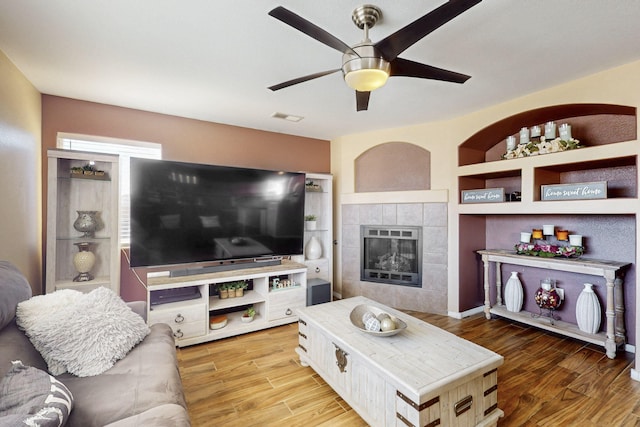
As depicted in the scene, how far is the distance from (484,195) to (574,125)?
1.00m

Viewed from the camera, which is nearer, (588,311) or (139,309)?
(139,309)

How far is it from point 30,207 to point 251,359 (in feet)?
7.31

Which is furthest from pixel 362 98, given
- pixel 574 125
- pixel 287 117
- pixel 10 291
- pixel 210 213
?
pixel 574 125

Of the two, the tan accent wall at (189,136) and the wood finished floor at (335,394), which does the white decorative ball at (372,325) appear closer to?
the wood finished floor at (335,394)

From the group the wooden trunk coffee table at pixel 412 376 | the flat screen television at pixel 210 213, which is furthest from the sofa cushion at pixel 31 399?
the flat screen television at pixel 210 213

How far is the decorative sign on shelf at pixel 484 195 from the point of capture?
9.93 feet

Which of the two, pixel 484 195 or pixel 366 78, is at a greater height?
pixel 366 78

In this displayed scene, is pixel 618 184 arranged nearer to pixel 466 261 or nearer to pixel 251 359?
pixel 466 261

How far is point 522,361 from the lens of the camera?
7.77 feet

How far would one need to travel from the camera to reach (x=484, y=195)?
10.2 ft

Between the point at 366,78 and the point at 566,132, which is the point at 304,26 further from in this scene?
the point at 566,132

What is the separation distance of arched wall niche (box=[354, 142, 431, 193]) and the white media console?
155cm

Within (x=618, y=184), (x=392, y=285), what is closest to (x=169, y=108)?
(x=392, y=285)

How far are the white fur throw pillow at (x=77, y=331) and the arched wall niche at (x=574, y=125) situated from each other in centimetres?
343
